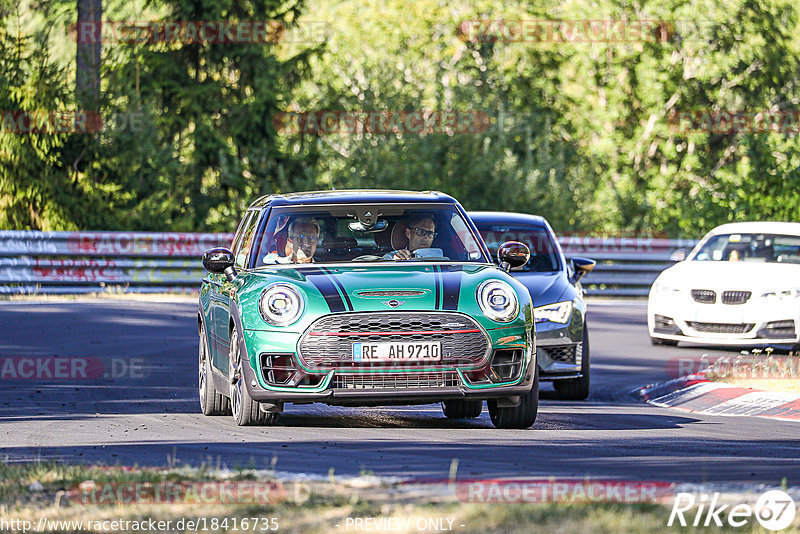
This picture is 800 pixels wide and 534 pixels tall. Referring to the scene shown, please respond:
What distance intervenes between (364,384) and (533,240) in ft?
19.6


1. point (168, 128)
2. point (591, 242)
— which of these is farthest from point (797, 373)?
point (168, 128)

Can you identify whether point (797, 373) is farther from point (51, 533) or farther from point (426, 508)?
point (51, 533)

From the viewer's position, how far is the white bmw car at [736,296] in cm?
1777

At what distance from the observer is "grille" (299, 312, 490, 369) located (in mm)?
9727

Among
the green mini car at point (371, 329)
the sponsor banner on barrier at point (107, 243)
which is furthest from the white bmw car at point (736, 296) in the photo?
the sponsor banner on barrier at point (107, 243)

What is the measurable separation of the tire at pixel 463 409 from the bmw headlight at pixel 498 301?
186 centimetres

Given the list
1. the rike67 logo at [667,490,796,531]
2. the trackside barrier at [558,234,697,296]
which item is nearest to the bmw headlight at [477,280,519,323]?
the rike67 logo at [667,490,796,531]

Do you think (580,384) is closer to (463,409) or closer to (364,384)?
(463,409)

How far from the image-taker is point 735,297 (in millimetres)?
18062

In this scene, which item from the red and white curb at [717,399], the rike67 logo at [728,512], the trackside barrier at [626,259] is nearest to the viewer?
the rike67 logo at [728,512]

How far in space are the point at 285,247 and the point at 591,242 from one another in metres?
20.3

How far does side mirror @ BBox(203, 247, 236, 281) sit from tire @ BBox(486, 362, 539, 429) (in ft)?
7.26

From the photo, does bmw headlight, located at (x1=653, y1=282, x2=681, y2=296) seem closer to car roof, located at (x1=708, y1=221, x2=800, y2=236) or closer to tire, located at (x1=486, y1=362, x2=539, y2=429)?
car roof, located at (x1=708, y1=221, x2=800, y2=236)

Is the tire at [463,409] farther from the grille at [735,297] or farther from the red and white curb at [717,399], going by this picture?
the grille at [735,297]
